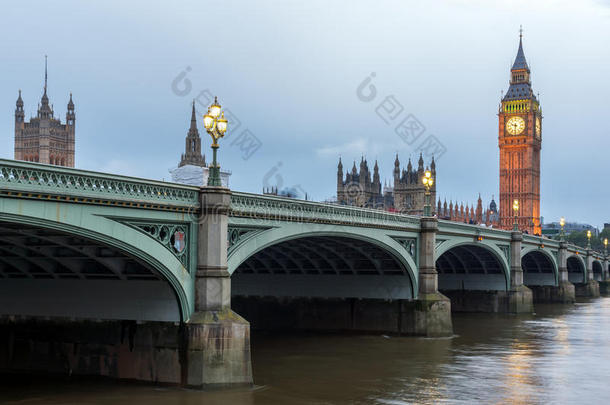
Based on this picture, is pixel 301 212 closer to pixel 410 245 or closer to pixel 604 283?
pixel 410 245

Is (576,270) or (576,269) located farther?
(576,270)

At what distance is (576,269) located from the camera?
113500mm

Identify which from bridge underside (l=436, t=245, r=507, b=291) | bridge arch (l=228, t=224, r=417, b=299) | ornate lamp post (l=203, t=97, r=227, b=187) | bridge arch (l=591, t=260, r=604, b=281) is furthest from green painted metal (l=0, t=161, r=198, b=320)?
bridge arch (l=591, t=260, r=604, b=281)

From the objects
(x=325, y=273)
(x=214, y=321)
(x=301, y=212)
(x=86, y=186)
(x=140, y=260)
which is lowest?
(x=214, y=321)

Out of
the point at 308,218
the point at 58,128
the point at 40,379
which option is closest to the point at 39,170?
the point at 40,379

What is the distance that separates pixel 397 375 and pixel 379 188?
158958 millimetres

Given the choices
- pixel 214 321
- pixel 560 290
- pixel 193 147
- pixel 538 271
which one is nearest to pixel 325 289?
pixel 214 321

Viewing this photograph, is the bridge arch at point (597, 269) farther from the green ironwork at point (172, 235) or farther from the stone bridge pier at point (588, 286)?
the green ironwork at point (172, 235)

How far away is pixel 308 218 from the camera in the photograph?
33156 mm

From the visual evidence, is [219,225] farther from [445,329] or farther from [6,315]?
[445,329]

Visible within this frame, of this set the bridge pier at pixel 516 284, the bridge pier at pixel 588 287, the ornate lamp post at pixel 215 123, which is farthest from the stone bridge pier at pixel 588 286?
the ornate lamp post at pixel 215 123

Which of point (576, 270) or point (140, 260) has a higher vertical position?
point (140, 260)

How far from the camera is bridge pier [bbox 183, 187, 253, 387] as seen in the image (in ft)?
83.1

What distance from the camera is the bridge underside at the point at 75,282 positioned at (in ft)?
85.7
